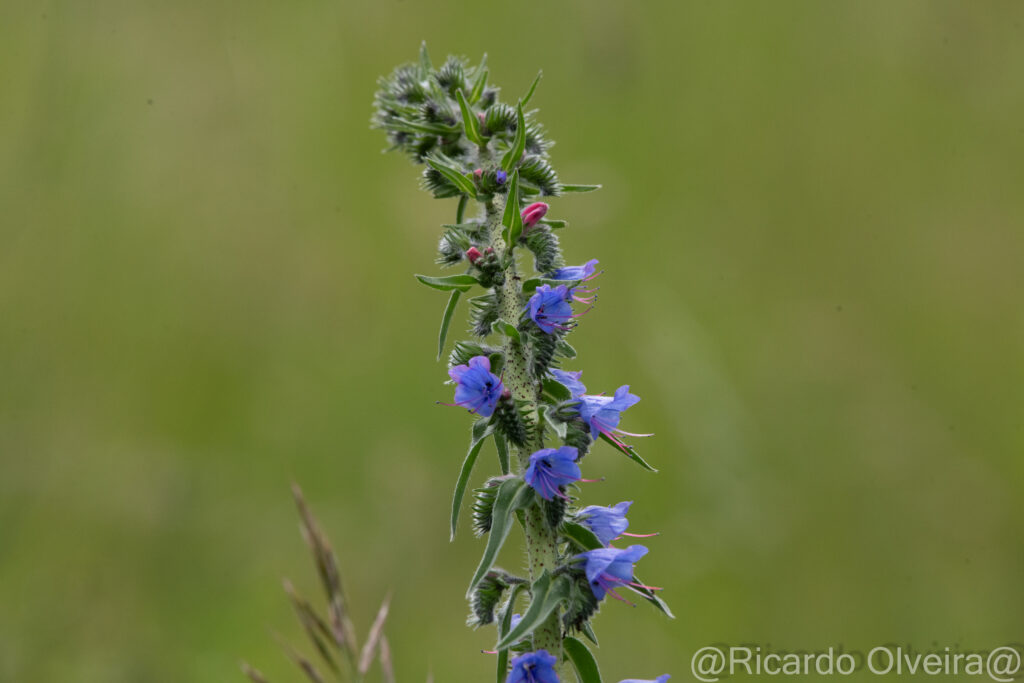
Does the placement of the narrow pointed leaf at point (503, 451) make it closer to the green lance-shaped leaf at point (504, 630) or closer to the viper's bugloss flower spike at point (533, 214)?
the green lance-shaped leaf at point (504, 630)

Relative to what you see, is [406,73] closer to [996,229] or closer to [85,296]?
[85,296]

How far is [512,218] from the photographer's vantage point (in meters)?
2.04

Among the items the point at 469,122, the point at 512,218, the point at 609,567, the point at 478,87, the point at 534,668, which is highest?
the point at 478,87

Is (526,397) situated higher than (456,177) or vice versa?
(456,177)

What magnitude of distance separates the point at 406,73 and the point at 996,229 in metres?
4.89

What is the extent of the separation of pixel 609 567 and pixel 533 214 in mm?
822

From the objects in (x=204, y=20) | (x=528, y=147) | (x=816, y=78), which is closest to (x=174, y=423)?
(x=204, y=20)

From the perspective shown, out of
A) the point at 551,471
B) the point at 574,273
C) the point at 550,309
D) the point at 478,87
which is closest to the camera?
the point at 551,471

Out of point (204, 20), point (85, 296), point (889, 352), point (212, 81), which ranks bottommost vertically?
point (85, 296)

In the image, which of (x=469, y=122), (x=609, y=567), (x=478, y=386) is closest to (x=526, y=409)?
(x=478, y=386)

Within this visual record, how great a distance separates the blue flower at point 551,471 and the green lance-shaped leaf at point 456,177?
2.11ft

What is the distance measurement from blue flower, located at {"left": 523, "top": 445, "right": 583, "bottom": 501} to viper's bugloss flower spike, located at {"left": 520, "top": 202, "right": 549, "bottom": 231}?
0.58 metres

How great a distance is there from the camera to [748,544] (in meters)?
4.51

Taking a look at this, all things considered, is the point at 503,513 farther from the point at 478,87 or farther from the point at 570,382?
the point at 478,87
